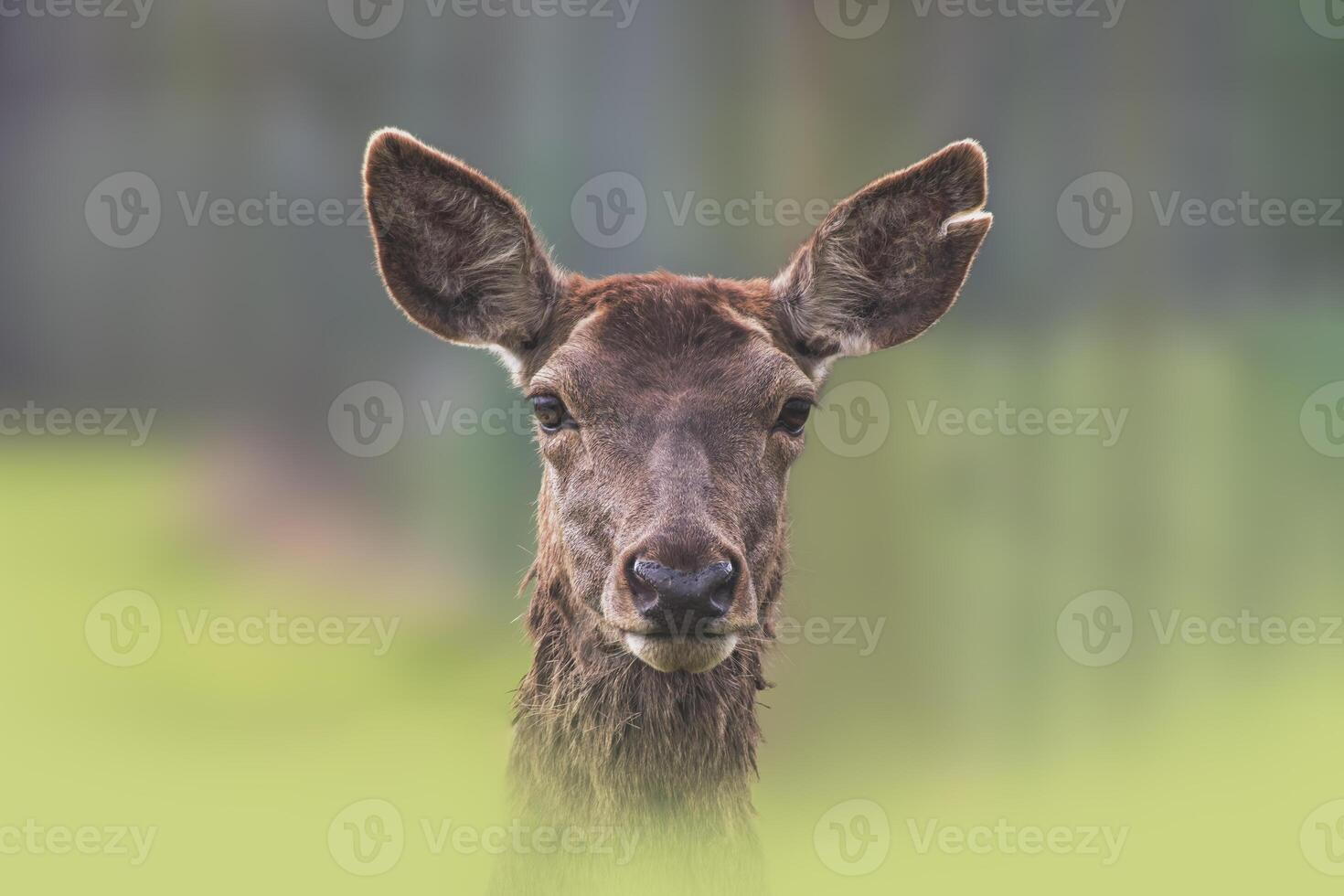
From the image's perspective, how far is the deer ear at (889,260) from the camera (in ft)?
17.7

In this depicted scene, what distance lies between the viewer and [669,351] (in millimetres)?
5027

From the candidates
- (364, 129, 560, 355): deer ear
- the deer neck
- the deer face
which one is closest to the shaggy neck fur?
the deer neck

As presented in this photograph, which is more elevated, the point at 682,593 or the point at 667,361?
the point at 667,361

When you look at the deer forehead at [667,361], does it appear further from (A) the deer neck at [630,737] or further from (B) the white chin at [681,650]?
(B) the white chin at [681,650]

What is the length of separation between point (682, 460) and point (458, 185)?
1.61m

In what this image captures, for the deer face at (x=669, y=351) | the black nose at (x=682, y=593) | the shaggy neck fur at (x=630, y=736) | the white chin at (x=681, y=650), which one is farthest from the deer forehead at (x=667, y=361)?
the white chin at (x=681, y=650)

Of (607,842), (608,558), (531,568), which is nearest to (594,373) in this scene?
(608,558)

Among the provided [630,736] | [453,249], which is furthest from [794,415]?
[453,249]

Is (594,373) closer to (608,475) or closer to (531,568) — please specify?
(608,475)

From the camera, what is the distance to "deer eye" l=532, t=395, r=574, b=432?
5.12 m

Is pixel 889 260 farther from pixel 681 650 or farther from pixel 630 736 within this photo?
pixel 630 736

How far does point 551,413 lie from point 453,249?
3.01 feet

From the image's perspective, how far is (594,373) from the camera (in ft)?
16.4

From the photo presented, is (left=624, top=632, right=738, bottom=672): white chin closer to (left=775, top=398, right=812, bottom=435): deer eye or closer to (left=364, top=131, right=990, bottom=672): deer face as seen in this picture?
(left=364, top=131, right=990, bottom=672): deer face
